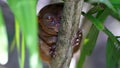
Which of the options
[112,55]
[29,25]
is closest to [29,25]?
[29,25]

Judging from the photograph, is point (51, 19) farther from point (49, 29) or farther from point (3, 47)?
point (3, 47)

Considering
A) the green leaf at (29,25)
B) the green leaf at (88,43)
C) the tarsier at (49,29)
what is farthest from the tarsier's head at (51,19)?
the green leaf at (29,25)

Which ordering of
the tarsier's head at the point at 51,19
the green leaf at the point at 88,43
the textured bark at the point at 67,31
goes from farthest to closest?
the green leaf at the point at 88,43 → the tarsier's head at the point at 51,19 → the textured bark at the point at 67,31

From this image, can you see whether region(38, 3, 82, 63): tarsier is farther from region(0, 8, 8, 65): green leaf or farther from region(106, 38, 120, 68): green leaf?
region(0, 8, 8, 65): green leaf

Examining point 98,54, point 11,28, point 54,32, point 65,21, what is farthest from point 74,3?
point 98,54

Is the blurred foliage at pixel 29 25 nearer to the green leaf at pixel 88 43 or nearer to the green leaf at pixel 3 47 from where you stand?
the green leaf at pixel 3 47
